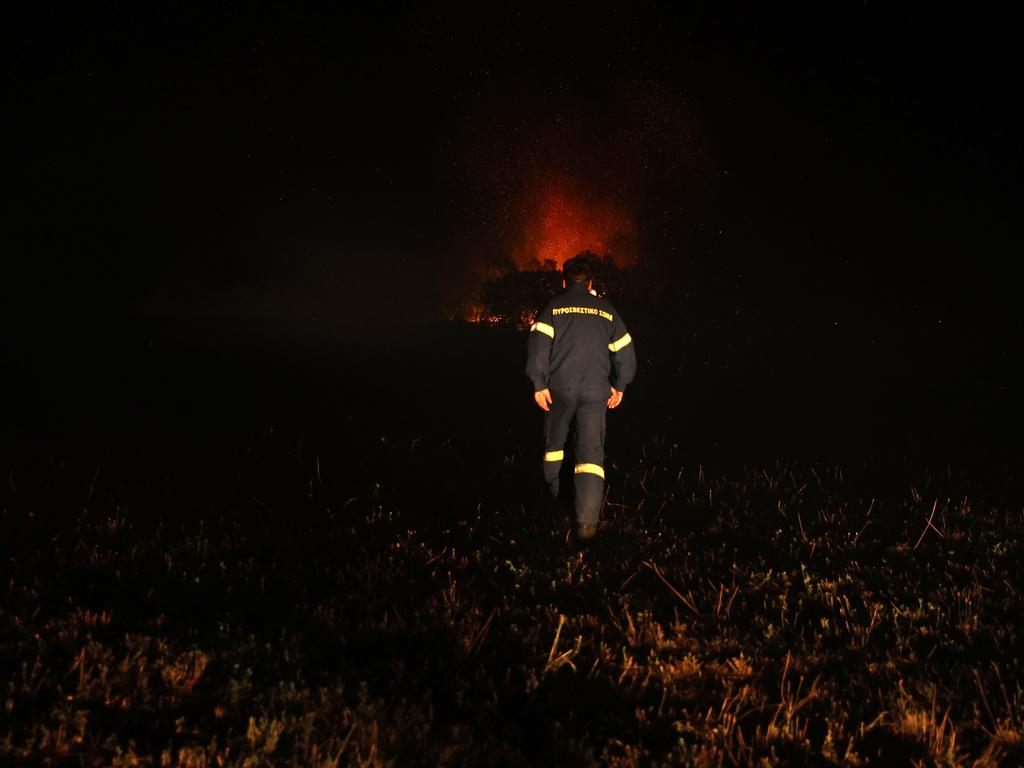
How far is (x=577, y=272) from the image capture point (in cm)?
675

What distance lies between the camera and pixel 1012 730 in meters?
3.41

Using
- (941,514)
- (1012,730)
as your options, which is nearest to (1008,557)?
(941,514)

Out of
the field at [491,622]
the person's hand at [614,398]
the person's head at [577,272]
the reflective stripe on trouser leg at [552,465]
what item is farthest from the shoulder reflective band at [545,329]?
the field at [491,622]

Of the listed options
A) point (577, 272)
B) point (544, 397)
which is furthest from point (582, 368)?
point (577, 272)

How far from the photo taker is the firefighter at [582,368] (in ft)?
21.6

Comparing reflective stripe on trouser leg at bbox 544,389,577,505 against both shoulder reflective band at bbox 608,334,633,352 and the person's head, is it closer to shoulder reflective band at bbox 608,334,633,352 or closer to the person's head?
shoulder reflective band at bbox 608,334,633,352

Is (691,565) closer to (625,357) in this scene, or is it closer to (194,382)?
(625,357)

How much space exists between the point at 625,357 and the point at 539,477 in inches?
97.6

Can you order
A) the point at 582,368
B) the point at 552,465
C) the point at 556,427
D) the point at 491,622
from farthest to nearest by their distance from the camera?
the point at 552,465 < the point at 556,427 < the point at 582,368 < the point at 491,622

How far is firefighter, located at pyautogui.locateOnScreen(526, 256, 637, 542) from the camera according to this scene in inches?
259

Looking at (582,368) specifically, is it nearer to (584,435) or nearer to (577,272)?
(584,435)

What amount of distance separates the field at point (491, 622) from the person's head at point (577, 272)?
2.27 metres

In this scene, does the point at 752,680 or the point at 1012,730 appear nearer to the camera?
the point at 1012,730

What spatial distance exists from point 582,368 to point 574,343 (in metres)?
0.24
